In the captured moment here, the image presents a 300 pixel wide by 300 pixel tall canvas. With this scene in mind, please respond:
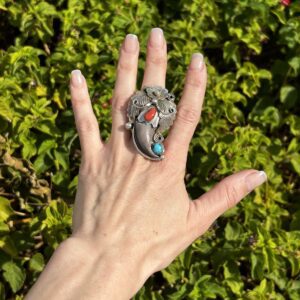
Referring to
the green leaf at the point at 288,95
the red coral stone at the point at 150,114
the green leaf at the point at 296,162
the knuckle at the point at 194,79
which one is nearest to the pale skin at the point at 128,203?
the knuckle at the point at 194,79

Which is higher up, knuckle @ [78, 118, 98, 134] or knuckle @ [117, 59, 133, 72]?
knuckle @ [117, 59, 133, 72]

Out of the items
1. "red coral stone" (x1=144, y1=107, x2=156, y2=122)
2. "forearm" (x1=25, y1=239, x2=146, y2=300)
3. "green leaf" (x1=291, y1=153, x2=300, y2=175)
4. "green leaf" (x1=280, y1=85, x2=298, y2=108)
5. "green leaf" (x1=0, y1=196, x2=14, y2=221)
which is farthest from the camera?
"green leaf" (x1=280, y1=85, x2=298, y2=108)

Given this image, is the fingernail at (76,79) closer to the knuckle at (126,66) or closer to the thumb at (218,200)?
the knuckle at (126,66)

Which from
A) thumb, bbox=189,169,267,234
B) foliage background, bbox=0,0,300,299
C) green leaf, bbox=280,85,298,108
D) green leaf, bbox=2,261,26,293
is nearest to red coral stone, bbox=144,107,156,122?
thumb, bbox=189,169,267,234

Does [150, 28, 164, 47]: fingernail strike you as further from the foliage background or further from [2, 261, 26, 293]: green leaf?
[2, 261, 26, 293]: green leaf

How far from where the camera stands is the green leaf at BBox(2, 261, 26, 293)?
2.50m

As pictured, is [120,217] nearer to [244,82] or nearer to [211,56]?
[244,82]

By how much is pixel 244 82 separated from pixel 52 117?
106 centimetres

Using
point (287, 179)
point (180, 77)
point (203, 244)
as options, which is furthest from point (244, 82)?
point (203, 244)

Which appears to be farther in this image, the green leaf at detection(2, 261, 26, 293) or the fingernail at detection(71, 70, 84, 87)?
the green leaf at detection(2, 261, 26, 293)

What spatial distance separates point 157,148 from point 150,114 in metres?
0.12

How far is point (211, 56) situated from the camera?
11.0ft

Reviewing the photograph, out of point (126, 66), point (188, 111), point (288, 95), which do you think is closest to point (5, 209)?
point (126, 66)

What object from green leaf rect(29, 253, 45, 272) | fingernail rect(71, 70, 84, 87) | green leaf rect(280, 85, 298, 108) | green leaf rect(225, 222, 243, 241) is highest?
fingernail rect(71, 70, 84, 87)
